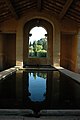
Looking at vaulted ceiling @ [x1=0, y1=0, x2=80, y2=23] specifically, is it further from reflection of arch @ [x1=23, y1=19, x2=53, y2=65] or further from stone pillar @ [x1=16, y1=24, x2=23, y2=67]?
reflection of arch @ [x1=23, y1=19, x2=53, y2=65]

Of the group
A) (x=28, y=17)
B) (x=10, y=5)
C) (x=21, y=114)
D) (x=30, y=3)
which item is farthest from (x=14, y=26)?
(x=21, y=114)

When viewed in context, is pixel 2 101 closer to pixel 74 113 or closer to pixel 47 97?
pixel 47 97

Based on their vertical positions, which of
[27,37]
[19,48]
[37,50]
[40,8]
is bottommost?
[37,50]

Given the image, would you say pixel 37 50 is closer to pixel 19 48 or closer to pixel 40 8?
pixel 19 48

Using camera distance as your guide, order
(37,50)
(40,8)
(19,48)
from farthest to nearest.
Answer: (37,50), (19,48), (40,8)

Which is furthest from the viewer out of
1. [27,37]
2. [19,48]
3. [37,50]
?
[37,50]

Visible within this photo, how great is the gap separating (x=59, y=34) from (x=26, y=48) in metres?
2.74

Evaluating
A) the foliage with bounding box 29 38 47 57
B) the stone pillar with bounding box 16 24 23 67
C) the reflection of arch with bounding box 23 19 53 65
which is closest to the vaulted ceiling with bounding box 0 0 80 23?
the stone pillar with bounding box 16 24 23 67

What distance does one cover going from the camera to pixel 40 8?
15.4m

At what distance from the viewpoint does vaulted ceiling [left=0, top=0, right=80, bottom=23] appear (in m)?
12.7

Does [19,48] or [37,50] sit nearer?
[19,48]

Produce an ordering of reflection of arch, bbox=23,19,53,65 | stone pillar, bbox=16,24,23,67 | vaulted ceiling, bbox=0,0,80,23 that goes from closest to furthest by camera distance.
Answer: vaulted ceiling, bbox=0,0,80,23
stone pillar, bbox=16,24,23,67
reflection of arch, bbox=23,19,53,65

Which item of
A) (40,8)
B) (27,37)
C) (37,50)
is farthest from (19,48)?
(37,50)

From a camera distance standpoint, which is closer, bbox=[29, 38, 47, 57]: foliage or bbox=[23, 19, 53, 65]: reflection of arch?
bbox=[23, 19, 53, 65]: reflection of arch
